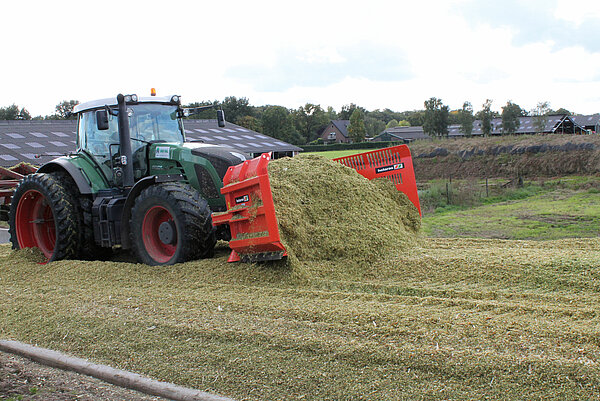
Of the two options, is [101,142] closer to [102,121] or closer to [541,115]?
[102,121]

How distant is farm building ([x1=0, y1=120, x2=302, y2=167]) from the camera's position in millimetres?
24469

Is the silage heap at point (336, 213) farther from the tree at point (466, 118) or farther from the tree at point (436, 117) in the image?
the tree at point (436, 117)

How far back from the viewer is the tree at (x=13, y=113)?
160 ft

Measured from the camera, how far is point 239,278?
20.2ft

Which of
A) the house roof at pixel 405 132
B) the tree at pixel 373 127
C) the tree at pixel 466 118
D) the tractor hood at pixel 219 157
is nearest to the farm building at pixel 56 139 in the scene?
the tree at pixel 466 118

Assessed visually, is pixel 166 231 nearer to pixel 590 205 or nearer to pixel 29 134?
pixel 590 205


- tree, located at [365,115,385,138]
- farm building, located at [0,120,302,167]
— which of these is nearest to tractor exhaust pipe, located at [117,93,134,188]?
farm building, located at [0,120,302,167]

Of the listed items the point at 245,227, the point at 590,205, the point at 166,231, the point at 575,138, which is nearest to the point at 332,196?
the point at 245,227

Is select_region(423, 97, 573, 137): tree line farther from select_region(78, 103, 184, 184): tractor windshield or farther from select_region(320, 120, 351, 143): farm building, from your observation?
select_region(320, 120, 351, 143): farm building

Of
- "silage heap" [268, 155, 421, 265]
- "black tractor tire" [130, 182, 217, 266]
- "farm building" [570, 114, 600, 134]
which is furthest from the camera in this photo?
"farm building" [570, 114, 600, 134]

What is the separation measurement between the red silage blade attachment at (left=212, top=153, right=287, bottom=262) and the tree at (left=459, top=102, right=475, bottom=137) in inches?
1155

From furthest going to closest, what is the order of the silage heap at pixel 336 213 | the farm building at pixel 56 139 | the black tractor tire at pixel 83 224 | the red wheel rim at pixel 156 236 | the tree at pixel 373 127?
the tree at pixel 373 127 → the farm building at pixel 56 139 → the black tractor tire at pixel 83 224 → the red wheel rim at pixel 156 236 → the silage heap at pixel 336 213

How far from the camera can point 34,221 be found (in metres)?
8.55

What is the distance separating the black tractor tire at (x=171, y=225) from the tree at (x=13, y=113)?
4754 cm
